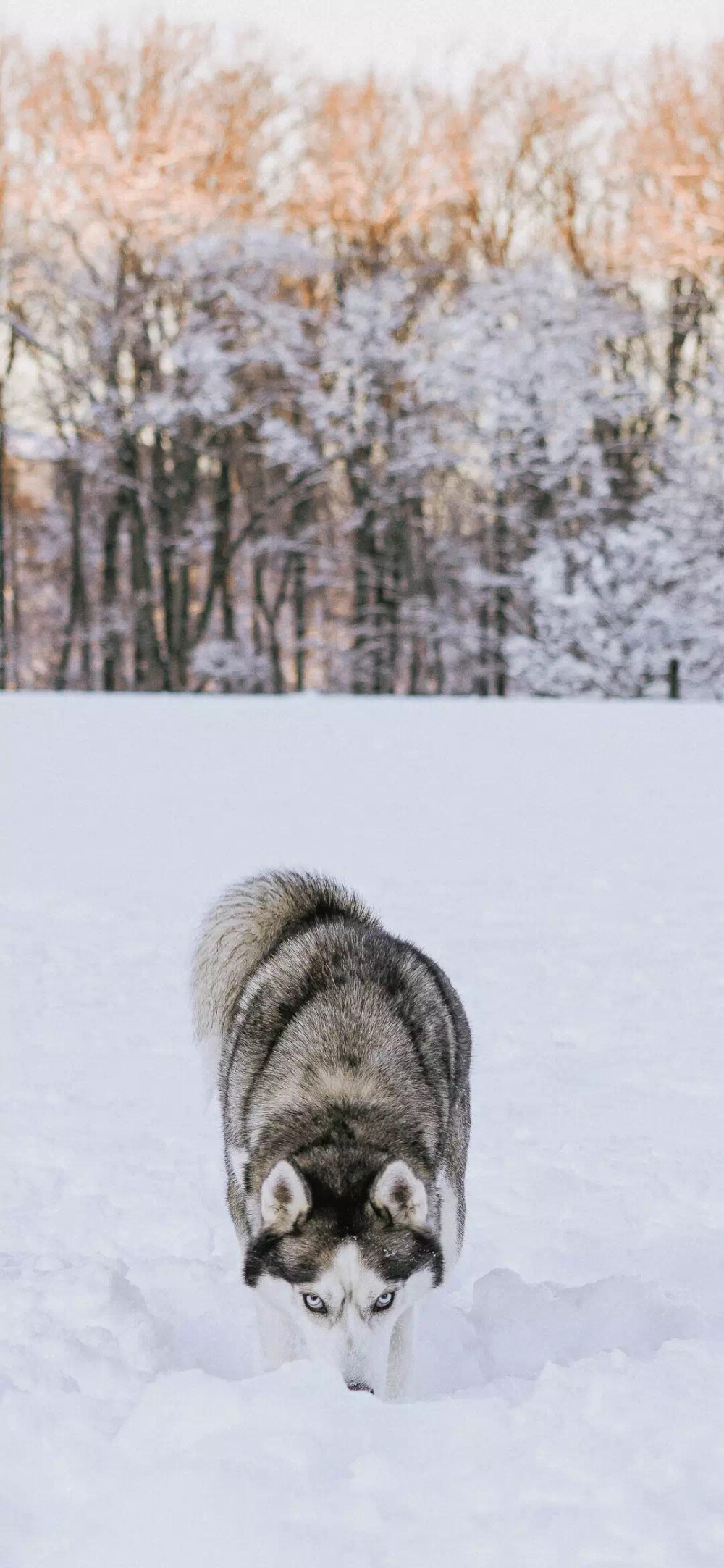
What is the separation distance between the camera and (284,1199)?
129 inches

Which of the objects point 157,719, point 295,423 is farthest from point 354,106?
point 157,719

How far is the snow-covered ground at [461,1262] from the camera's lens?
243 cm

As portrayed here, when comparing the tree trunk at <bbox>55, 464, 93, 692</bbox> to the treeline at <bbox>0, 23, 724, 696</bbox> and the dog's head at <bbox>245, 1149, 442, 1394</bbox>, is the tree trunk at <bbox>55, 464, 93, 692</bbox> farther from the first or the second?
the dog's head at <bbox>245, 1149, 442, 1394</bbox>

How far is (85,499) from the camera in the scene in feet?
108

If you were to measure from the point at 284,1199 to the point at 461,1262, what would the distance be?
1.20 m

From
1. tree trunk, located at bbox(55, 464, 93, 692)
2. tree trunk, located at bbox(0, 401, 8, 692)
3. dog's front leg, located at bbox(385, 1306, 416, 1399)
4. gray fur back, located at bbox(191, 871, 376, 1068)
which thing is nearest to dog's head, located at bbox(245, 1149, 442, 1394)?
dog's front leg, located at bbox(385, 1306, 416, 1399)

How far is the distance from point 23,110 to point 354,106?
6.58m

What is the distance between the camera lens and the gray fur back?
4539 millimetres

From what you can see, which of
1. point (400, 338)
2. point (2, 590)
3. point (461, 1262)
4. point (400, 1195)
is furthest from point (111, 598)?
point (400, 1195)

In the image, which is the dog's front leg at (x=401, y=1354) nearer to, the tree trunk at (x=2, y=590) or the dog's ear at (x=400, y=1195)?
the dog's ear at (x=400, y=1195)

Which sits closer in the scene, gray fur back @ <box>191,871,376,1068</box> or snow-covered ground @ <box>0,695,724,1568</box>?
snow-covered ground @ <box>0,695,724,1568</box>

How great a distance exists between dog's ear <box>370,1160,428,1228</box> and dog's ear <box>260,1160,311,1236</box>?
0.17 metres

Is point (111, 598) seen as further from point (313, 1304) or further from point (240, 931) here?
point (313, 1304)

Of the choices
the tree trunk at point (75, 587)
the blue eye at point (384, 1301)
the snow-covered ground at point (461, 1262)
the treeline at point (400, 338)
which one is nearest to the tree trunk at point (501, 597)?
the treeline at point (400, 338)
